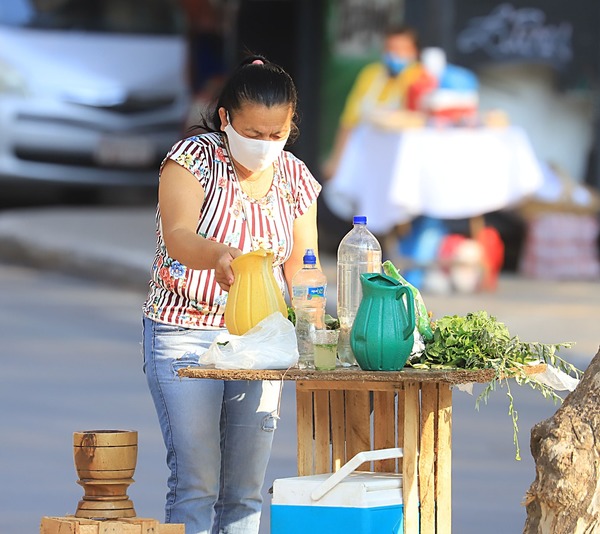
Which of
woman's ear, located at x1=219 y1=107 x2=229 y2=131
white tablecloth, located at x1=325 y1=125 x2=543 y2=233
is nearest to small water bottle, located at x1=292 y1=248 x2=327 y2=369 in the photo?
woman's ear, located at x1=219 y1=107 x2=229 y2=131

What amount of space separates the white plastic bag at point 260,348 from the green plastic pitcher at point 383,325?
167mm

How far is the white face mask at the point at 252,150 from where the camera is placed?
4332mm

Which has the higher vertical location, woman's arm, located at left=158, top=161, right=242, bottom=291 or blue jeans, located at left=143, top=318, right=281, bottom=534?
woman's arm, located at left=158, top=161, right=242, bottom=291

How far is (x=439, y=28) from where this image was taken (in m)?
12.4

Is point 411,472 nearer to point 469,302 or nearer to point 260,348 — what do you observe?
point 260,348

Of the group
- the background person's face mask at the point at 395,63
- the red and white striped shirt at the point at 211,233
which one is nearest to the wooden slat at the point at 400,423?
the red and white striped shirt at the point at 211,233

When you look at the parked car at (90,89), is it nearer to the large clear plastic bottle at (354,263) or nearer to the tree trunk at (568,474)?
the large clear plastic bottle at (354,263)

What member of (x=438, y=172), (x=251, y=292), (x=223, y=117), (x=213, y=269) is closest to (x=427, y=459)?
(x=251, y=292)

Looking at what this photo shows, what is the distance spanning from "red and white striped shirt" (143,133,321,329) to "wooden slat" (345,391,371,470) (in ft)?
1.22

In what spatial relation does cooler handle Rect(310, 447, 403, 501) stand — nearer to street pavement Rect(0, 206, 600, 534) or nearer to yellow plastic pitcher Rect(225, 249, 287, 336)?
yellow plastic pitcher Rect(225, 249, 287, 336)

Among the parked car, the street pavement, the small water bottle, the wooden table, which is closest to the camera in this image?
the wooden table

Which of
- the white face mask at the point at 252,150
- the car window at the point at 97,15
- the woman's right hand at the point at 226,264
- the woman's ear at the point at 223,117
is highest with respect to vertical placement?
the car window at the point at 97,15

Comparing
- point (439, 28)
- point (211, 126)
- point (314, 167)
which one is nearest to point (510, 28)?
point (439, 28)

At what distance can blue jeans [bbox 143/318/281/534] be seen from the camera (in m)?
4.38
